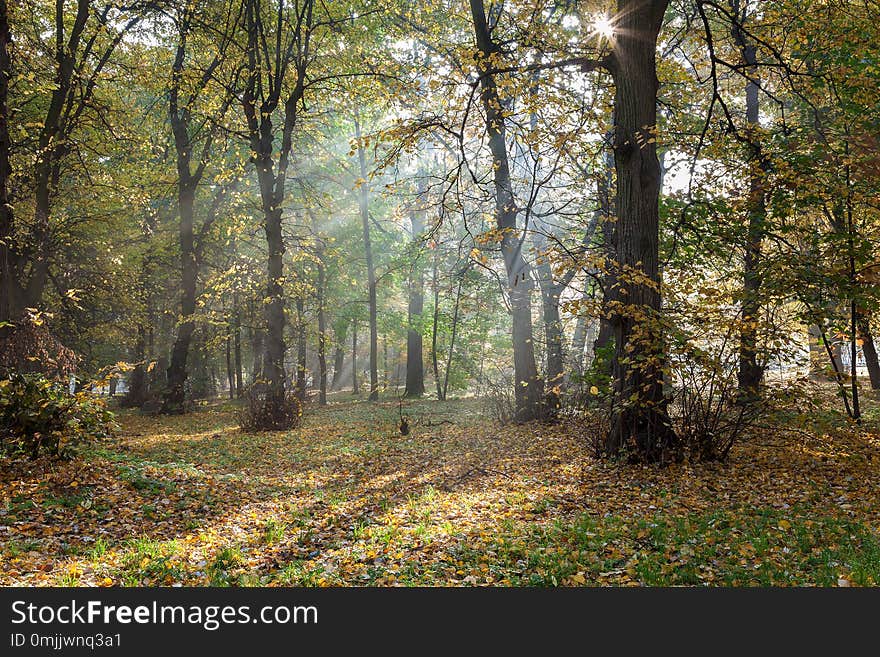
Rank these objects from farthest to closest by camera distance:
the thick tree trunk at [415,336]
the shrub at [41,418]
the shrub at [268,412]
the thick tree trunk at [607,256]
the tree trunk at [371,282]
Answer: the thick tree trunk at [415,336]
the tree trunk at [371,282]
the shrub at [268,412]
the thick tree trunk at [607,256]
the shrub at [41,418]

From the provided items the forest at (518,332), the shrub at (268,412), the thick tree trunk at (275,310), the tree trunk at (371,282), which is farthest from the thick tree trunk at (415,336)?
the shrub at (268,412)

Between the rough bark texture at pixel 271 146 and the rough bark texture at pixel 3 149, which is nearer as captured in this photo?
the rough bark texture at pixel 3 149

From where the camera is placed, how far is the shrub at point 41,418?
686 centimetres

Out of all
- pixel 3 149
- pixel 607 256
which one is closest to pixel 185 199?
pixel 3 149

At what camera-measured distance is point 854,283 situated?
6965 millimetres

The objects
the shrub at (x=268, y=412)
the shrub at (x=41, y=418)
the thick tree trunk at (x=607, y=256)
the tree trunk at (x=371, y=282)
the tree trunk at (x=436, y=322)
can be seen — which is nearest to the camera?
the shrub at (x=41, y=418)

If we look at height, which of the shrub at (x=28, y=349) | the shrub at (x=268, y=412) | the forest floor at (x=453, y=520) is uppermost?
the shrub at (x=28, y=349)

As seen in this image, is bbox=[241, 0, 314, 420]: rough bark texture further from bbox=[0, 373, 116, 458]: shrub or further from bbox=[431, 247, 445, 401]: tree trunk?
bbox=[431, 247, 445, 401]: tree trunk

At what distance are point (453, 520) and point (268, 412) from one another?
8630mm

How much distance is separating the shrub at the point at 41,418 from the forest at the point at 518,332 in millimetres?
33

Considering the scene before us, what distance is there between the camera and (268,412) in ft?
44.5

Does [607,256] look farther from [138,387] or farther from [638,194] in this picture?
[138,387]

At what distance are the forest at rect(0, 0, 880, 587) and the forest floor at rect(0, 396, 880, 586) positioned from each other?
0.14 ft

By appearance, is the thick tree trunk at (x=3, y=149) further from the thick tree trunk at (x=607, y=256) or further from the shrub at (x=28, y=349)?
the thick tree trunk at (x=607, y=256)
